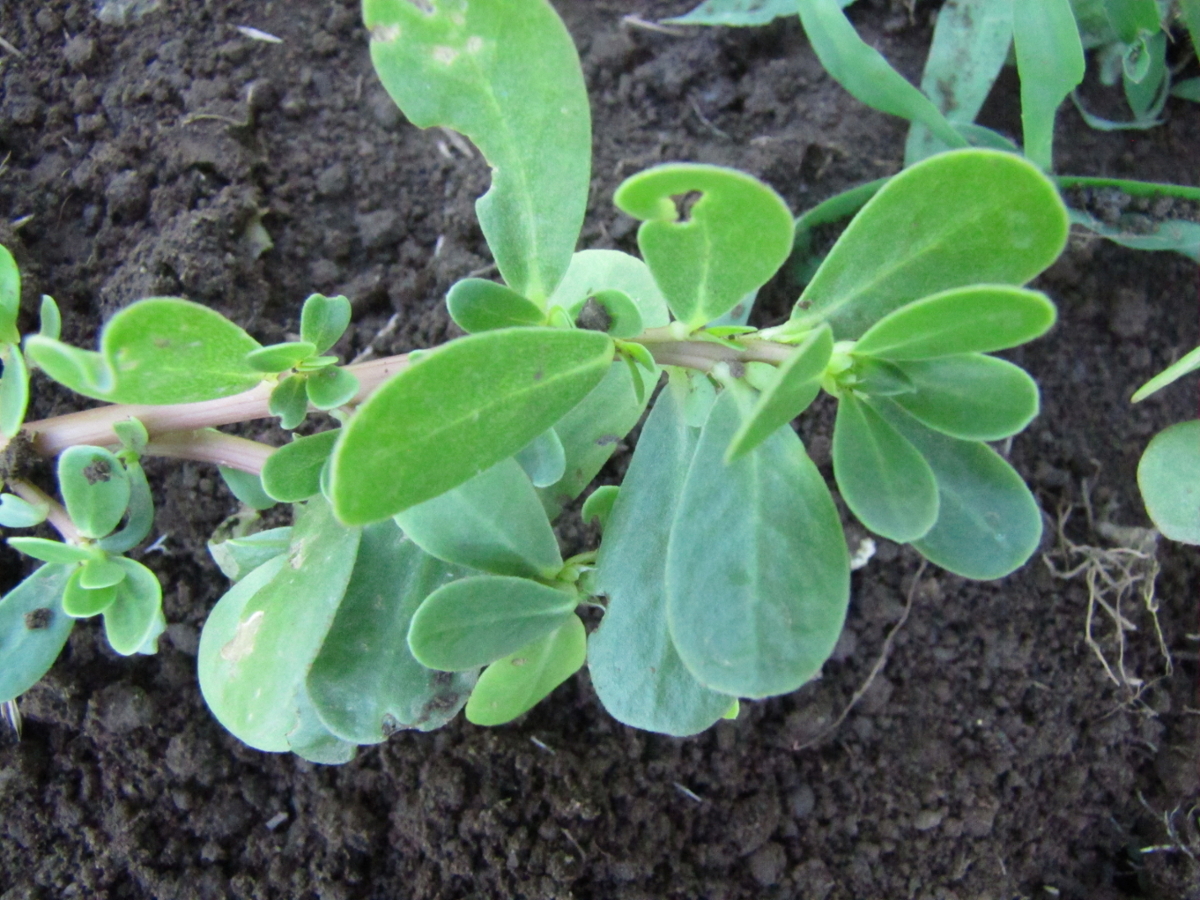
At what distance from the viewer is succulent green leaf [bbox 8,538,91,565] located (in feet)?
3.49

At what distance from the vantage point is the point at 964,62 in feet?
5.84

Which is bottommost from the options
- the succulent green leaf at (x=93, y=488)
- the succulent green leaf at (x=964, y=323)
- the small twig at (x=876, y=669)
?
the small twig at (x=876, y=669)

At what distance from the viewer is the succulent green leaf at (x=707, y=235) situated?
2.60 feet

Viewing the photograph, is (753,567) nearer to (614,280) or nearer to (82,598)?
(614,280)

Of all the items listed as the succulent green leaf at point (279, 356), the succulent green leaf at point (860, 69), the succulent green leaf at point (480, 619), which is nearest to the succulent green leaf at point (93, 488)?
the succulent green leaf at point (279, 356)

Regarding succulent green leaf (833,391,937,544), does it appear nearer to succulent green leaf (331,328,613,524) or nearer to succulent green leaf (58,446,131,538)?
succulent green leaf (331,328,613,524)

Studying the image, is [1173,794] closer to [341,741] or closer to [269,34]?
[341,741]

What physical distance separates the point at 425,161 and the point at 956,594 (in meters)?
1.31

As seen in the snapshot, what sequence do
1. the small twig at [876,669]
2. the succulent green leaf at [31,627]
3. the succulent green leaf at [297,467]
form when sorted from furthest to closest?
the small twig at [876,669] → the succulent green leaf at [31,627] → the succulent green leaf at [297,467]

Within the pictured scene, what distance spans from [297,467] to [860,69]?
1.21 meters

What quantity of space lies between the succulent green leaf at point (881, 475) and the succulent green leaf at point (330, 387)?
56 cm

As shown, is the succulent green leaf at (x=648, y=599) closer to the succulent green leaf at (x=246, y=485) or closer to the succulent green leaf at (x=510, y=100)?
the succulent green leaf at (x=510, y=100)

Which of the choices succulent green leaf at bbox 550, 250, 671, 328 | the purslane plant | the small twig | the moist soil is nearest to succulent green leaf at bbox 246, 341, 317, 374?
the purslane plant

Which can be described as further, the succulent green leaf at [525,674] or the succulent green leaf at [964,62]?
the succulent green leaf at [964,62]
